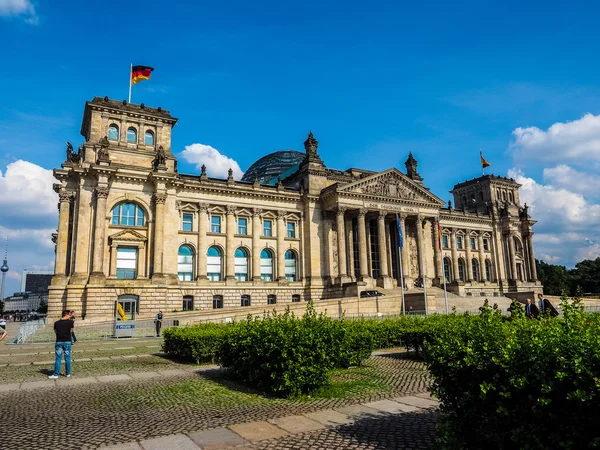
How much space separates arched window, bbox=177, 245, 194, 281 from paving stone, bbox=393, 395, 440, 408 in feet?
136

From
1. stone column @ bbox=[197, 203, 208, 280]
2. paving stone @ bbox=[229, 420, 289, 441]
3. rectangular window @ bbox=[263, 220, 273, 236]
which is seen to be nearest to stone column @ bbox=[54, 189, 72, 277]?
stone column @ bbox=[197, 203, 208, 280]

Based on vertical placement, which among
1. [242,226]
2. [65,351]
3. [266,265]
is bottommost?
[65,351]

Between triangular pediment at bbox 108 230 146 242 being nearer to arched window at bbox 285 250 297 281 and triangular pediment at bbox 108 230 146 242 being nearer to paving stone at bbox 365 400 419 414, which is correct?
arched window at bbox 285 250 297 281

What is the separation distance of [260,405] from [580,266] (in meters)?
137

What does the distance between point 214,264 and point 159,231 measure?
8458mm

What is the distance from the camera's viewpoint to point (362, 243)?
5500 centimetres

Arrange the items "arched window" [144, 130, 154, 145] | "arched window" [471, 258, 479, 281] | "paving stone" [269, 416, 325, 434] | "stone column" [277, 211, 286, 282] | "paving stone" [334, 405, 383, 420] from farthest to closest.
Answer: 1. "arched window" [471, 258, 479, 281]
2. "stone column" [277, 211, 286, 282]
3. "arched window" [144, 130, 154, 145]
4. "paving stone" [334, 405, 383, 420]
5. "paving stone" [269, 416, 325, 434]

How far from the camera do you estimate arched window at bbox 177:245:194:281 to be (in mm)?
48906

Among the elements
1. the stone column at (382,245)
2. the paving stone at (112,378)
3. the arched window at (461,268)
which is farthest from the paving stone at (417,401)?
the arched window at (461,268)

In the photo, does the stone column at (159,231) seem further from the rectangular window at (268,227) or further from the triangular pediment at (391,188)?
the triangular pediment at (391,188)

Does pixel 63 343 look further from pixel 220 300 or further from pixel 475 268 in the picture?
pixel 475 268

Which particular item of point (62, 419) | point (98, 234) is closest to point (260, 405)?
point (62, 419)

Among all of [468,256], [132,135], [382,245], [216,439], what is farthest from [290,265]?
[216,439]

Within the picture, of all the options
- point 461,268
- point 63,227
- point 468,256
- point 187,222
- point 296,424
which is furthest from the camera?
point 461,268
